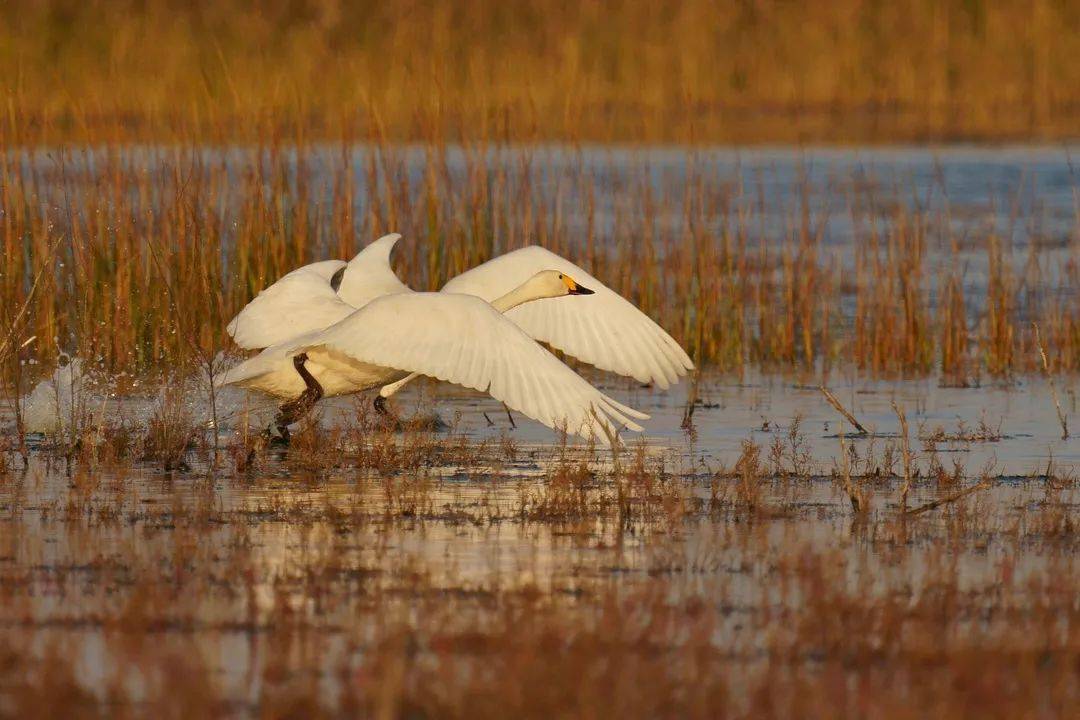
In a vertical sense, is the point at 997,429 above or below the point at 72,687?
above

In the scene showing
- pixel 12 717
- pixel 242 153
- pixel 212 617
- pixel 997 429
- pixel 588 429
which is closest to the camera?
pixel 12 717

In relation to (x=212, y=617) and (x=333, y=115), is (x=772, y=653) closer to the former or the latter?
(x=212, y=617)

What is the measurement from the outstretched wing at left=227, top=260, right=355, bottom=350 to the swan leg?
5.8 inches

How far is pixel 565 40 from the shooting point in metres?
27.0

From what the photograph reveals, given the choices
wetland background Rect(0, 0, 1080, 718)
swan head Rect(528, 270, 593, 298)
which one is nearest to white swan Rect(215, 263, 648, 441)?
wetland background Rect(0, 0, 1080, 718)

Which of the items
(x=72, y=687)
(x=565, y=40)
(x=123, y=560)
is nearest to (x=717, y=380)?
(x=123, y=560)

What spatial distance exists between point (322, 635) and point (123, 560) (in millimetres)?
1257

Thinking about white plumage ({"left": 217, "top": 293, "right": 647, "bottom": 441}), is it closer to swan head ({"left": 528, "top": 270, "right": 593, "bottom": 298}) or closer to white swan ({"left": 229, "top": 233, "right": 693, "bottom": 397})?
white swan ({"left": 229, "top": 233, "right": 693, "bottom": 397})

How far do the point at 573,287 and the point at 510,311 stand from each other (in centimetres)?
71

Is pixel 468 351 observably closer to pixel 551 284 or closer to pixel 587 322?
pixel 551 284

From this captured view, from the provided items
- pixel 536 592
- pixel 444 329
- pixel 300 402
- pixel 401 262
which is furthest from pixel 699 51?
pixel 536 592

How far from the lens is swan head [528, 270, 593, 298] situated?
9.70m

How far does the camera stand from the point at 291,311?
31.4 feet

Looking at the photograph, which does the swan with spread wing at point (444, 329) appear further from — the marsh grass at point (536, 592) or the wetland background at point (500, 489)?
the marsh grass at point (536, 592)
